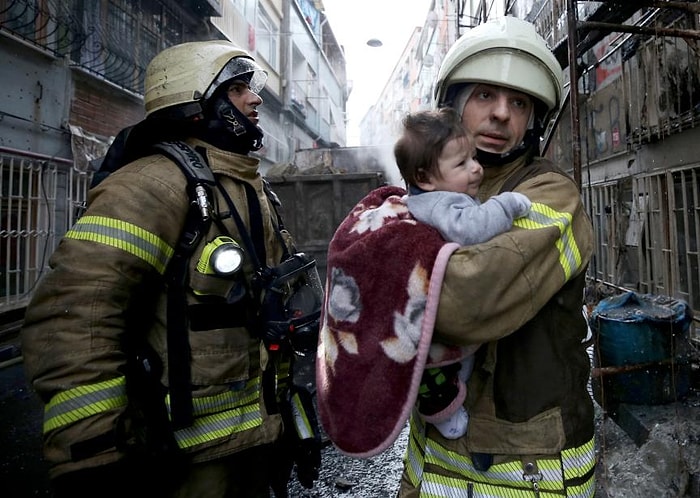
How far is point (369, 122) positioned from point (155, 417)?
85.0m

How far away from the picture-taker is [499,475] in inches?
47.4

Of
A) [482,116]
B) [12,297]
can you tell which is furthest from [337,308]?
[12,297]

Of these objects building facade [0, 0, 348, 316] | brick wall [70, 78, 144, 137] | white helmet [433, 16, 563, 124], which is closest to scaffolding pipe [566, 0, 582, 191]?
white helmet [433, 16, 563, 124]

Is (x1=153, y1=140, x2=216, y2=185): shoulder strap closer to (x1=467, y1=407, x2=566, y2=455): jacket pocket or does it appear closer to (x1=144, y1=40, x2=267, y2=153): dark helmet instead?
(x1=144, y1=40, x2=267, y2=153): dark helmet

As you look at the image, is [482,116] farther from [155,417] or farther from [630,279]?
[630,279]

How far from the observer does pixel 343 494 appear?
9.89 feet

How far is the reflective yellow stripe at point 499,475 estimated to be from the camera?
1.17 metres

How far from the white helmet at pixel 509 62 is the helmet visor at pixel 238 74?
40.4 inches

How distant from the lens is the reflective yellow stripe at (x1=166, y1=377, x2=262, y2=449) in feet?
5.20

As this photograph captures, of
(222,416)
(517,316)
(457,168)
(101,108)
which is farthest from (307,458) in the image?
(101,108)

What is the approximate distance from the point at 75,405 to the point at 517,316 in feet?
4.42

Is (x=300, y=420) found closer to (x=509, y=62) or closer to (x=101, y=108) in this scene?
(x=509, y=62)

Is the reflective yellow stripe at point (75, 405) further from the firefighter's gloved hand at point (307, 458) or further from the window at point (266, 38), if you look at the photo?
the window at point (266, 38)

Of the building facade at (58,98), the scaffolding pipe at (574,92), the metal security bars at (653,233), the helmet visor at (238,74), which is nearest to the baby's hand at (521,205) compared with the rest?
the helmet visor at (238,74)
